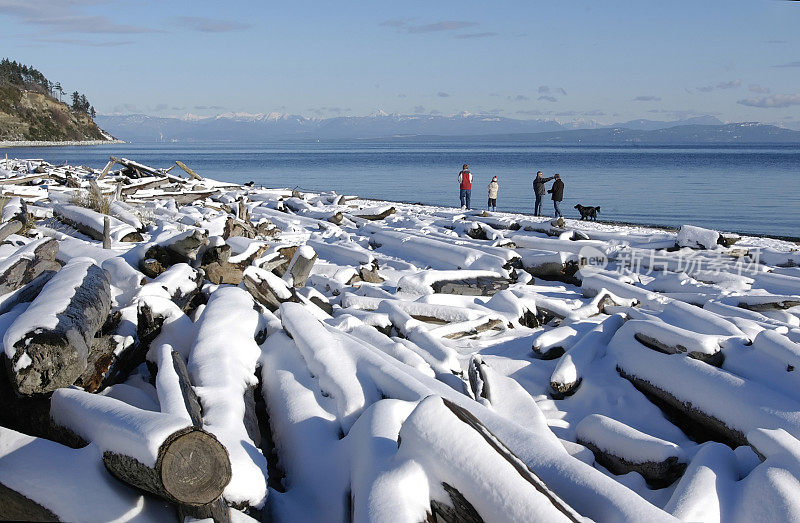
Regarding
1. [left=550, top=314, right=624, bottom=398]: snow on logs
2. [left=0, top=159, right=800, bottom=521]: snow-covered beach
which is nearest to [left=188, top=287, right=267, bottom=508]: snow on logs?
[left=0, top=159, right=800, bottom=521]: snow-covered beach

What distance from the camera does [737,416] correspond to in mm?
3465

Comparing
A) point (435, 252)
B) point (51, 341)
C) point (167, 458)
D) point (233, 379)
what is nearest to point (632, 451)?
point (233, 379)

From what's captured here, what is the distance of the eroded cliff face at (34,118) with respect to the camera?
9969 cm

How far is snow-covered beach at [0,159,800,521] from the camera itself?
7.18 ft

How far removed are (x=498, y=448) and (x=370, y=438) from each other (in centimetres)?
A: 58

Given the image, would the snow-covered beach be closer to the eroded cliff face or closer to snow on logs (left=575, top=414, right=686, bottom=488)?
snow on logs (left=575, top=414, right=686, bottom=488)

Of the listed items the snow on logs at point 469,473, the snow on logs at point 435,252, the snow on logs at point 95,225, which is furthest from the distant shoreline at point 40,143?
the snow on logs at point 469,473

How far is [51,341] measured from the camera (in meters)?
2.88

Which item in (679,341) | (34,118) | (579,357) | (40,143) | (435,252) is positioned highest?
(34,118)

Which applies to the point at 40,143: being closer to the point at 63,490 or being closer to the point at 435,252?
the point at 435,252

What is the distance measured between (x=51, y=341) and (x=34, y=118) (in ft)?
405

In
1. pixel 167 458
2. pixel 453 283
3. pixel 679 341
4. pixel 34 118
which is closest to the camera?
pixel 167 458

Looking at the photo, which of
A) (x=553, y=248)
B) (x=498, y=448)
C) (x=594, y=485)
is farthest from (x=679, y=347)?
(x=553, y=248)

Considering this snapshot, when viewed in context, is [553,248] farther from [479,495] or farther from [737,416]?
[479,495]
